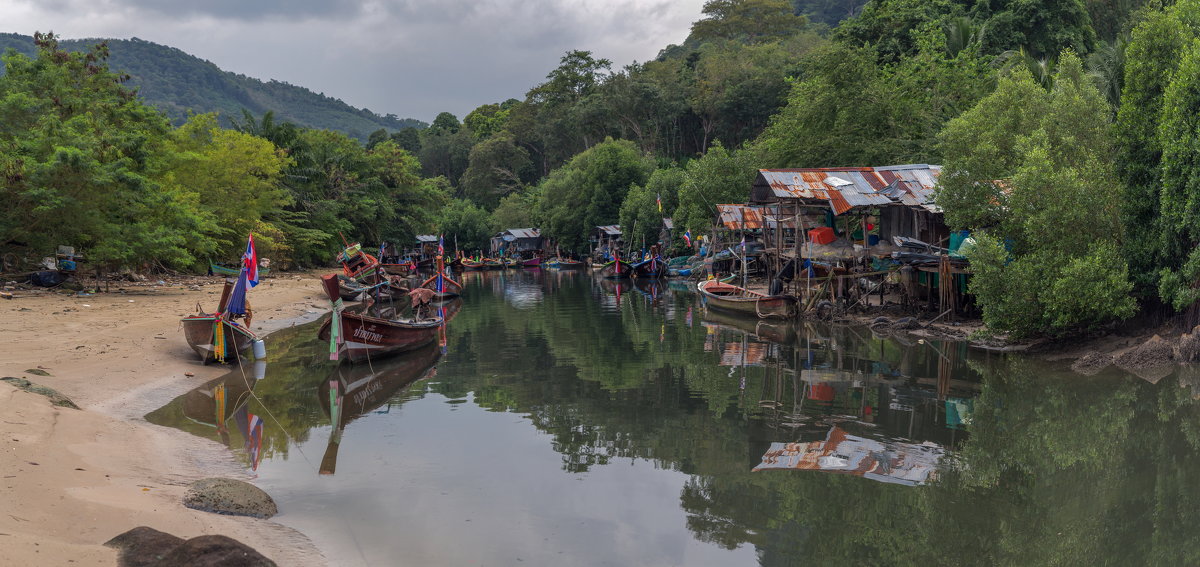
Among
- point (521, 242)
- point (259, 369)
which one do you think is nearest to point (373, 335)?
point (259, 369)

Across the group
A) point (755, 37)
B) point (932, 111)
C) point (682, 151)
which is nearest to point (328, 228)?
point (682, 151)

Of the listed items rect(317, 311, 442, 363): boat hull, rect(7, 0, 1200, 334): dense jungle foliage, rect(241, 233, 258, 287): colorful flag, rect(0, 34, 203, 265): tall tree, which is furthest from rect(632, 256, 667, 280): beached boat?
rect(241, 233, 258, 287): colorful flag

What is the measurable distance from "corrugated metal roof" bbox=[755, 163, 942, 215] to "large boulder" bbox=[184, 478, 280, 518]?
1933 centimetres

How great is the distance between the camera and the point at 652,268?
2077 inches

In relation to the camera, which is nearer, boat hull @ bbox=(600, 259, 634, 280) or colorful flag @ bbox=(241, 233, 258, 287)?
colorful flag @ bbox=(241, 233, 258, 287)

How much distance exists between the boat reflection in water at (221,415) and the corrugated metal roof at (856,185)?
651 inches

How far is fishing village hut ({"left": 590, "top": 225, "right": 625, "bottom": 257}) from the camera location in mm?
64500

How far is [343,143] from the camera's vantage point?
61406 millimetres

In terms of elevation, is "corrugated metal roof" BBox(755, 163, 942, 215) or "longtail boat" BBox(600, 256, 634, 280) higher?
"corrugated metal roof" BBox(755, 163, 942, 215)

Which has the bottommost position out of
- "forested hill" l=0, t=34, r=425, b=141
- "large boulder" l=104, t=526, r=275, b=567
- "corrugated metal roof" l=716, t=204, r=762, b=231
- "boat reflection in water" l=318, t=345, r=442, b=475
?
"boat reflection in water" l=318, t=345, r=442, b=475

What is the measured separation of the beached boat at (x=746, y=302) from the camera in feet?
86.9

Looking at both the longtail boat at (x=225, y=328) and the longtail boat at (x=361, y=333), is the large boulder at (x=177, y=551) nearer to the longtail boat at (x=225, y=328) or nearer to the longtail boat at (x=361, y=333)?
the longtail boat at (x=361, y=333)

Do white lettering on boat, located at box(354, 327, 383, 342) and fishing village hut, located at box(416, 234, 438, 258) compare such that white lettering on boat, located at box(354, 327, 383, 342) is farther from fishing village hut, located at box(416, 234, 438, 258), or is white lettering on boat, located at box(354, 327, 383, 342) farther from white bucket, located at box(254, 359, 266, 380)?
fishing village hut, located at box(416, 234, 438, 258)

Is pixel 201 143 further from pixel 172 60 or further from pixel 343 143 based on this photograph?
pixel 172 60
